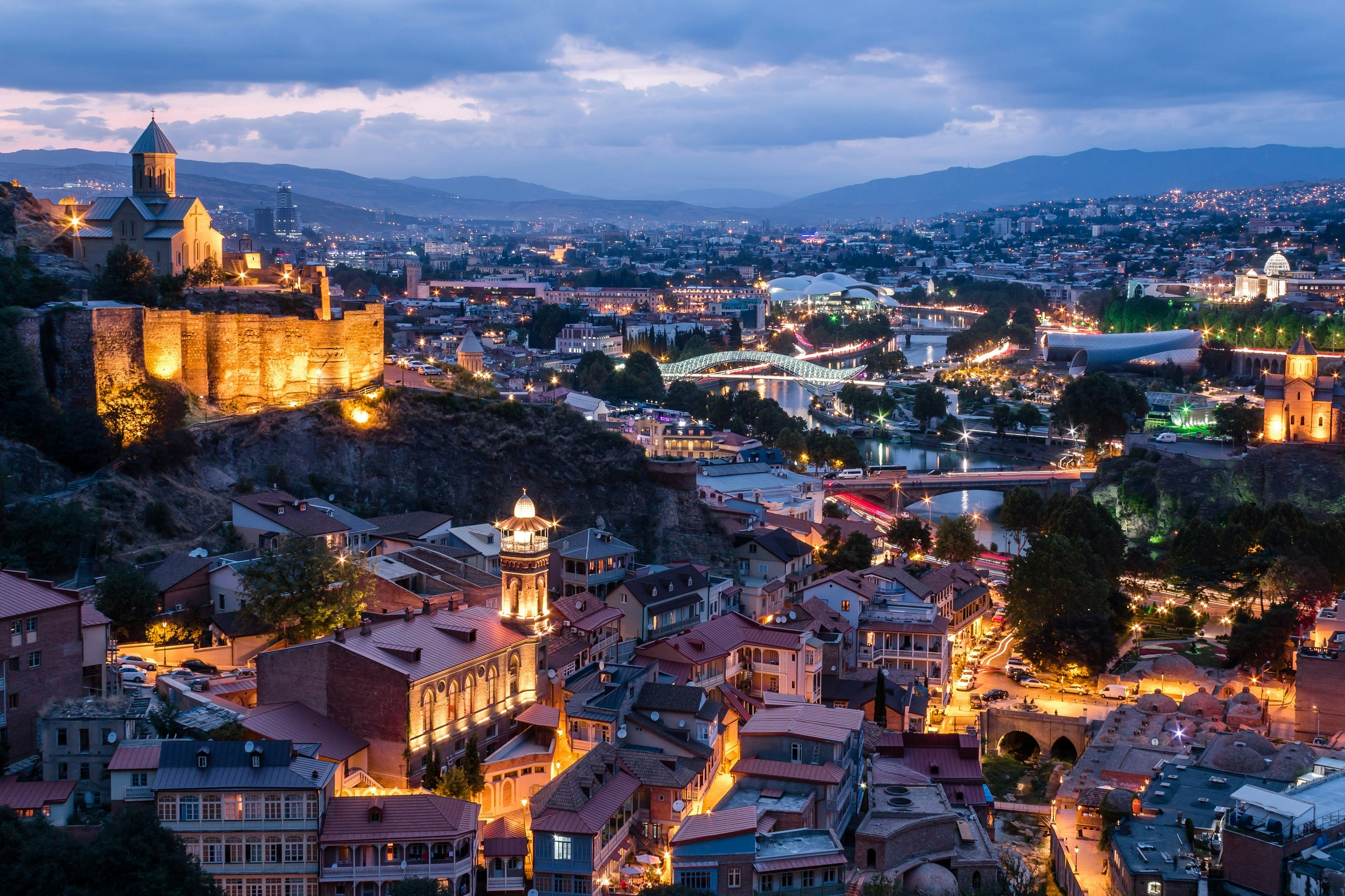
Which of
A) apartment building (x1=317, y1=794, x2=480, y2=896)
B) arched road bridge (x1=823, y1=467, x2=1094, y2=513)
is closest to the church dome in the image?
apartment building (x1=317, y1=794, x2=480, y2=896)

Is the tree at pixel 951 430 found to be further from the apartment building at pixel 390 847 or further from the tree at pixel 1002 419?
the apartment building at pixel 390 847

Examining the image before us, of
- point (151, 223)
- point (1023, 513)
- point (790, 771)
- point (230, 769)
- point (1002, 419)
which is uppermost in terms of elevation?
point (151, 223)

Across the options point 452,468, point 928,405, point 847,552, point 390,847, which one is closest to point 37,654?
point 390,847

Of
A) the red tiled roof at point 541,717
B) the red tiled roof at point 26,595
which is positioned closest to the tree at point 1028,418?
the red tiled roof at point 541,717

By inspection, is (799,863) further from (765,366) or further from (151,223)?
(765,366)

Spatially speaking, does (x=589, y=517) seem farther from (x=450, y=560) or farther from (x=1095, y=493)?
(x=1095, y=493)

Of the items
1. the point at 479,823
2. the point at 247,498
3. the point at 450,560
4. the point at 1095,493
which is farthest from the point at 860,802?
the point at 1095,493
